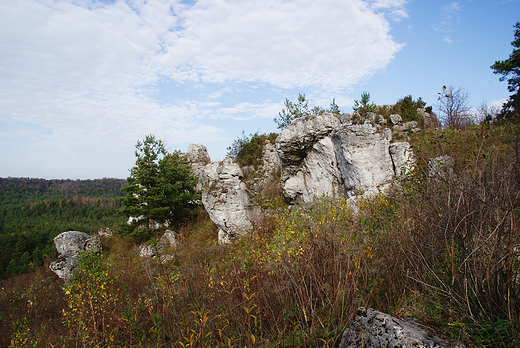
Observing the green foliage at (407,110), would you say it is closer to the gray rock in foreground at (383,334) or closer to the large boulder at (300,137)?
the large boulder at (300,137)

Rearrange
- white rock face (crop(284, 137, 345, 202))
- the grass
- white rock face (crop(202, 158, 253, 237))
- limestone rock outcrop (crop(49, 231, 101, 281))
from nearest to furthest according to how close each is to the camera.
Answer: the grass
white rock face (crop(284, 137, 345, 202))
white rock face (crop(202, 158, 253, 237))
limestone rock outcrop (crop(49, 231, 101, 281))

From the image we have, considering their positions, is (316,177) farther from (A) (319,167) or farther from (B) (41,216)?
(B) (41,216)

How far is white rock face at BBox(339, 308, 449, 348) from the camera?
2039mm

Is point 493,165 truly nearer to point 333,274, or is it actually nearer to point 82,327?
point 333,274

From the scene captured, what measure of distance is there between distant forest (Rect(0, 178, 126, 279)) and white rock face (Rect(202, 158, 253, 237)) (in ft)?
17.9

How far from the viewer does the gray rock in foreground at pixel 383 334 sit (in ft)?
6.69

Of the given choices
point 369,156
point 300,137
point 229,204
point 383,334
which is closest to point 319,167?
point 300,137

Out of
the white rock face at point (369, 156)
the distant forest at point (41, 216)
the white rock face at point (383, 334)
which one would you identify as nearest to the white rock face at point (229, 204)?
the white rock face at point (369, 156)

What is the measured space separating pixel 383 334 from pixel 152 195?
13.6 meters

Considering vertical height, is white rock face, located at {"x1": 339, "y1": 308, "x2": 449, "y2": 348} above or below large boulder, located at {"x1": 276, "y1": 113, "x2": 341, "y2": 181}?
below

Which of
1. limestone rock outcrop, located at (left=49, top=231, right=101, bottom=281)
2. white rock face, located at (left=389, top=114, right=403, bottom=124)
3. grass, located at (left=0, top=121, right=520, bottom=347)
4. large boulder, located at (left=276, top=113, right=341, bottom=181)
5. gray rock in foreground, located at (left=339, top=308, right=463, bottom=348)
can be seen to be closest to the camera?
gray rock in foreground, located at (left=339, top=308, right=463, bottom=348)

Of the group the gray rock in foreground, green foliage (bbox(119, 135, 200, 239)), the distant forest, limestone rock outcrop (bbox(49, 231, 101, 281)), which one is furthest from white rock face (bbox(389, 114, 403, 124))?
limestone rock outcrop (bbox(49, 231, 101, 281))

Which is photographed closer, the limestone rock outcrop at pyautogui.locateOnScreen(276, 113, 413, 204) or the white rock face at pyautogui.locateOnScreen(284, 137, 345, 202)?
the limestone rock outcrop at pyautogui.locateOnScreen(276, 113, 413, 204)

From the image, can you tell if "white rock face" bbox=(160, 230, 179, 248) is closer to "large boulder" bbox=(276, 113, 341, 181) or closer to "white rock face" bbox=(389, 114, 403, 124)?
"large boulder" bbox=(276, 113, 341, 181)
